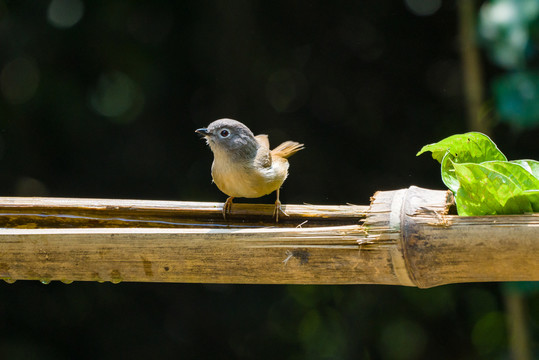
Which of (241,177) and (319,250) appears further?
(241,177)

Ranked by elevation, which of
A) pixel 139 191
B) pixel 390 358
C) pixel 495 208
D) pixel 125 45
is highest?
pixel 125 45

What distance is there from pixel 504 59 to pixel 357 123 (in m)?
1.22

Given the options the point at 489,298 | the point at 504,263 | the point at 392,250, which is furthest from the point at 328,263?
the point at 489,298

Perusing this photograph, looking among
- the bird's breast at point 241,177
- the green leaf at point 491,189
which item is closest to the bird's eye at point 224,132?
the bird's breast at point 241,177

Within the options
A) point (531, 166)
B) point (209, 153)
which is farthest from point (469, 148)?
point (209, 153)

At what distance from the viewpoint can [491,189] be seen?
1.58m

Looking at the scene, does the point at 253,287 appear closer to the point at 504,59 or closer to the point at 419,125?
the point at 419,125

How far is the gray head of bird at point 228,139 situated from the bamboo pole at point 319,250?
33.5 inches

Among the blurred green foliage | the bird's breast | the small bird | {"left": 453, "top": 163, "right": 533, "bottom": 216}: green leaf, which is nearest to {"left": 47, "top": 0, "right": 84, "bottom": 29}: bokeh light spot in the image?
the small bird

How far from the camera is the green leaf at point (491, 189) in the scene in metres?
1.57

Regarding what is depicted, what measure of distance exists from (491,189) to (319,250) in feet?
1.56

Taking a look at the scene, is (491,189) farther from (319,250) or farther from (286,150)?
(286,150)

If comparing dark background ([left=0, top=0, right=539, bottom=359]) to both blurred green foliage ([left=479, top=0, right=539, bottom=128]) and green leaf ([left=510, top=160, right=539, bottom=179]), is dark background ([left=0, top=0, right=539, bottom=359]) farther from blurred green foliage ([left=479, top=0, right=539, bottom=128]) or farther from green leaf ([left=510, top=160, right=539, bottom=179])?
green leaf ([left=510, top=160, right=539, bottom=179])

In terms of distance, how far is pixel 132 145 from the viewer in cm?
409
